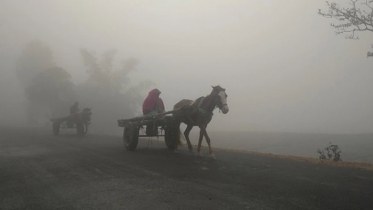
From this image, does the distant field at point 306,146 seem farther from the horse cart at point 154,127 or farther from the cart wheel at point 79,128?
the horse cart at point 154,127

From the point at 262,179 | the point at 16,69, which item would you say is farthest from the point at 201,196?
the point at 16,69

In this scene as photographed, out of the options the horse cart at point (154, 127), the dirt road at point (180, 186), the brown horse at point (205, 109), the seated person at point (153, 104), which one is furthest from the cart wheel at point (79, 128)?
the brown horse at point (205, 109)

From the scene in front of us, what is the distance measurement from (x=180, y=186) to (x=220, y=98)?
3907 mm

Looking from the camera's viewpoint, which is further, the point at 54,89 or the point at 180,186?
the point at 54,89

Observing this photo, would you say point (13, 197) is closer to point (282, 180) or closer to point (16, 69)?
point (282, 180)

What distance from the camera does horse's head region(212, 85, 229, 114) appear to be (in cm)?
791

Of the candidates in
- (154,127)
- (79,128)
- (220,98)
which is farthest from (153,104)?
(79,128)

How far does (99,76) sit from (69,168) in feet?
145

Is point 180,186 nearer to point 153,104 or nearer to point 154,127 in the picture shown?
point 154,127

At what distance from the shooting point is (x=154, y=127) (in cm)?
935

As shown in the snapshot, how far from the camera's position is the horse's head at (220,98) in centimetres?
791

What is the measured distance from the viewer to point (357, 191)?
453 centimetres

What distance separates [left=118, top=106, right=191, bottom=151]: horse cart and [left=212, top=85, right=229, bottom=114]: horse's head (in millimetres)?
991

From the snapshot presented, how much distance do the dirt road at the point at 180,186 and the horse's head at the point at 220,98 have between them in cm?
171
